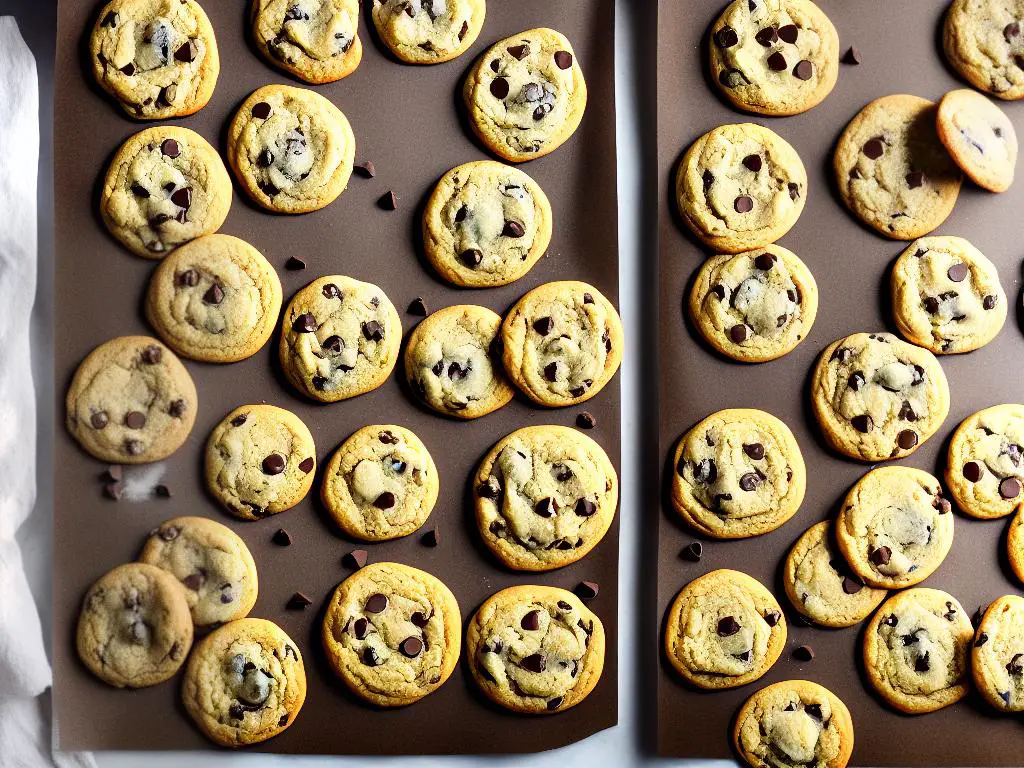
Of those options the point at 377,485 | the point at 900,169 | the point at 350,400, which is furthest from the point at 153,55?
the point at 900,169

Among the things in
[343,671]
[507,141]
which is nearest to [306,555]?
[343,671]

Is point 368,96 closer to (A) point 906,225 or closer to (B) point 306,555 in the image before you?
(B) point 306,555

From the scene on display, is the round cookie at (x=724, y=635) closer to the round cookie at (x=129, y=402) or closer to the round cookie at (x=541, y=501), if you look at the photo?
the round cookie at (x=541, y=501)

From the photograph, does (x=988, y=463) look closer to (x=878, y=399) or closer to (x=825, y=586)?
(x=878, y=399)

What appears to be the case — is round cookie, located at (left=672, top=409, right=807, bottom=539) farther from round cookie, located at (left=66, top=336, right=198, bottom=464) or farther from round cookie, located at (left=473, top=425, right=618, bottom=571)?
round cookie, located at (left=66, top=336, right=198, bottom=464)

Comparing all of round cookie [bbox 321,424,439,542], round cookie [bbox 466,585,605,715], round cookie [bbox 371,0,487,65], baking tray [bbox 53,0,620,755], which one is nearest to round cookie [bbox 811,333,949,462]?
baking tray [bbox 53,0,620,755]
